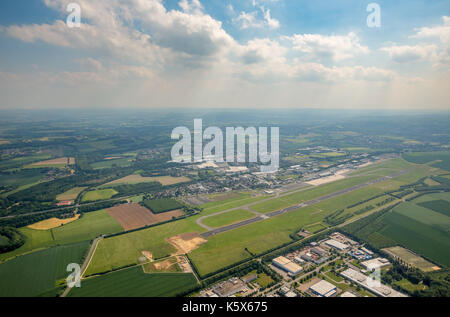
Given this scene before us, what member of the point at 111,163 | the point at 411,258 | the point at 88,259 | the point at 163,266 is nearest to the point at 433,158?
the point at 411,258

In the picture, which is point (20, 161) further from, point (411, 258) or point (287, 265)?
point (411, 258)

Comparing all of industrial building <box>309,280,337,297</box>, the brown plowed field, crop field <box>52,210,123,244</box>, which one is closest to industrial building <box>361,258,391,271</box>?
industrial building <box>309,280,337,297</box>

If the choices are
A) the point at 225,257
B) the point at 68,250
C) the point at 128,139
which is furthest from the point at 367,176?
the point at 128,139

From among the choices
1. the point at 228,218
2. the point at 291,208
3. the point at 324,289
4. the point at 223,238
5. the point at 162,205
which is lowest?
the point at 324,289

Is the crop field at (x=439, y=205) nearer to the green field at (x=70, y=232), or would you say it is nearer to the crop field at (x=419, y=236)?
the crop field at (x=419, y=236)

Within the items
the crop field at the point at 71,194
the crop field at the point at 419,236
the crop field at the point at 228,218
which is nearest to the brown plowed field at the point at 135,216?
the crop field at the point at 228,218

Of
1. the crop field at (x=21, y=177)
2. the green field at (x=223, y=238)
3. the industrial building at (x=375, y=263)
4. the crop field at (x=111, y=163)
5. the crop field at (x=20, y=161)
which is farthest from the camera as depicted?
the crop field at (x=111, y=163)
